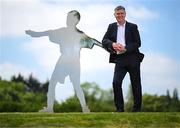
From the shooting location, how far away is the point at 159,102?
79500 mm

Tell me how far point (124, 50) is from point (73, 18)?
163 cm

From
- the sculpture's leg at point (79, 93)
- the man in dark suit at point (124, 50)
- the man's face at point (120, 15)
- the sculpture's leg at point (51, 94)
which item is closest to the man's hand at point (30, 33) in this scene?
the sculpture's leg at point (51, 94)

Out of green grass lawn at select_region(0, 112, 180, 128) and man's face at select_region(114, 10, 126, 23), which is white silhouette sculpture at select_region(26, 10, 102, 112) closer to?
man's face at select_region(114, 10, 126, 23)

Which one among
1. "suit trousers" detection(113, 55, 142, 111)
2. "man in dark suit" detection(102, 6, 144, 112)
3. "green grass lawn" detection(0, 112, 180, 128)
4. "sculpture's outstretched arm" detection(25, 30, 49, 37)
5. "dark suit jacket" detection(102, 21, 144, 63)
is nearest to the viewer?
"green grass lawn" detection(0, 112, 180, 128)

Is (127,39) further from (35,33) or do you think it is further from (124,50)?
(35,33)

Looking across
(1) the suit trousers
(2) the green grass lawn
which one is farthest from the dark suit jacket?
(2) the green grass lawn

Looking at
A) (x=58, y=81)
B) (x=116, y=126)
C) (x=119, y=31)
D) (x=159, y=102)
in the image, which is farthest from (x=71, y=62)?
(x=159, y=102)

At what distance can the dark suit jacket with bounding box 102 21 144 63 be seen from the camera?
1377cm

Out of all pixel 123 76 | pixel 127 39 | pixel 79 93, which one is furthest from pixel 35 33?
pixel 123 76

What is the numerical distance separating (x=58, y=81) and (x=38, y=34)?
1217 mm

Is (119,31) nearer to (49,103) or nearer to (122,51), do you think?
(122,51)

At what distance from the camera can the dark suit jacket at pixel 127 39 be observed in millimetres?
13766

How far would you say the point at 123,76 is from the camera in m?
13.7

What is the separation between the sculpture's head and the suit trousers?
1528 millimetres
